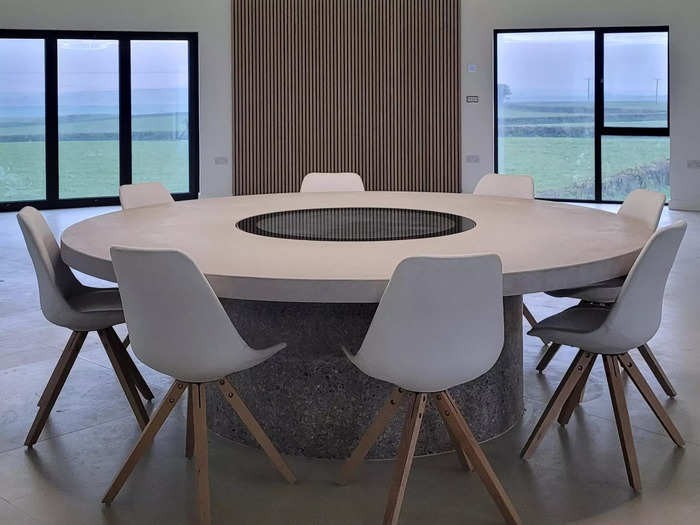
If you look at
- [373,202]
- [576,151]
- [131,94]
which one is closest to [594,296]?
[373,202]

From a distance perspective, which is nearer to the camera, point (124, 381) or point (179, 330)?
point (179, 330)

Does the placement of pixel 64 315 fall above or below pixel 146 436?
above

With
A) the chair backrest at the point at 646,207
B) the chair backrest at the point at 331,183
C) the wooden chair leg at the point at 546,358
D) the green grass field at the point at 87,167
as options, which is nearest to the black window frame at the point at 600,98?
the green grass field at the point at 87,167

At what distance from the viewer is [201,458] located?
9.46 ft

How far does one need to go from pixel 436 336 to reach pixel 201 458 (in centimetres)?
89

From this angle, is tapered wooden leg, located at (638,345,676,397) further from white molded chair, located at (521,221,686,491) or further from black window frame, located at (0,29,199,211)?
black window frame, located at (0,29,199,211)

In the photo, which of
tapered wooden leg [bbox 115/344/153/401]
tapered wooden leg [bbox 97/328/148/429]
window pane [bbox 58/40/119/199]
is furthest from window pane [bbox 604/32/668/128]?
tapered wooden leg [bbox 97/328/148/429]

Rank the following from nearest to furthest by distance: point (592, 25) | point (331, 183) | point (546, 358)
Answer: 1. point (546, 358)
2. point (331, 183)
3. point (592, 25)

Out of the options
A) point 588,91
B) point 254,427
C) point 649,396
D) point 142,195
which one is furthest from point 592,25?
point 254,427

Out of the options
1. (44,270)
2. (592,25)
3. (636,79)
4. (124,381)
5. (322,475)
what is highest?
(592,25)

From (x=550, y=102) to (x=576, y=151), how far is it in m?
0.76

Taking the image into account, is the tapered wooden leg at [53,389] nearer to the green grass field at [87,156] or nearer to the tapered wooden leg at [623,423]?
the tapered wooden leg at [623,423]

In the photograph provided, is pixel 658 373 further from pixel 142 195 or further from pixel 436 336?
pixel 142 195

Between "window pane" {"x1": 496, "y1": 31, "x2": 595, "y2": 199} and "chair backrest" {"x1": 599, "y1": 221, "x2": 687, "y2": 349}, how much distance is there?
9031 mm
